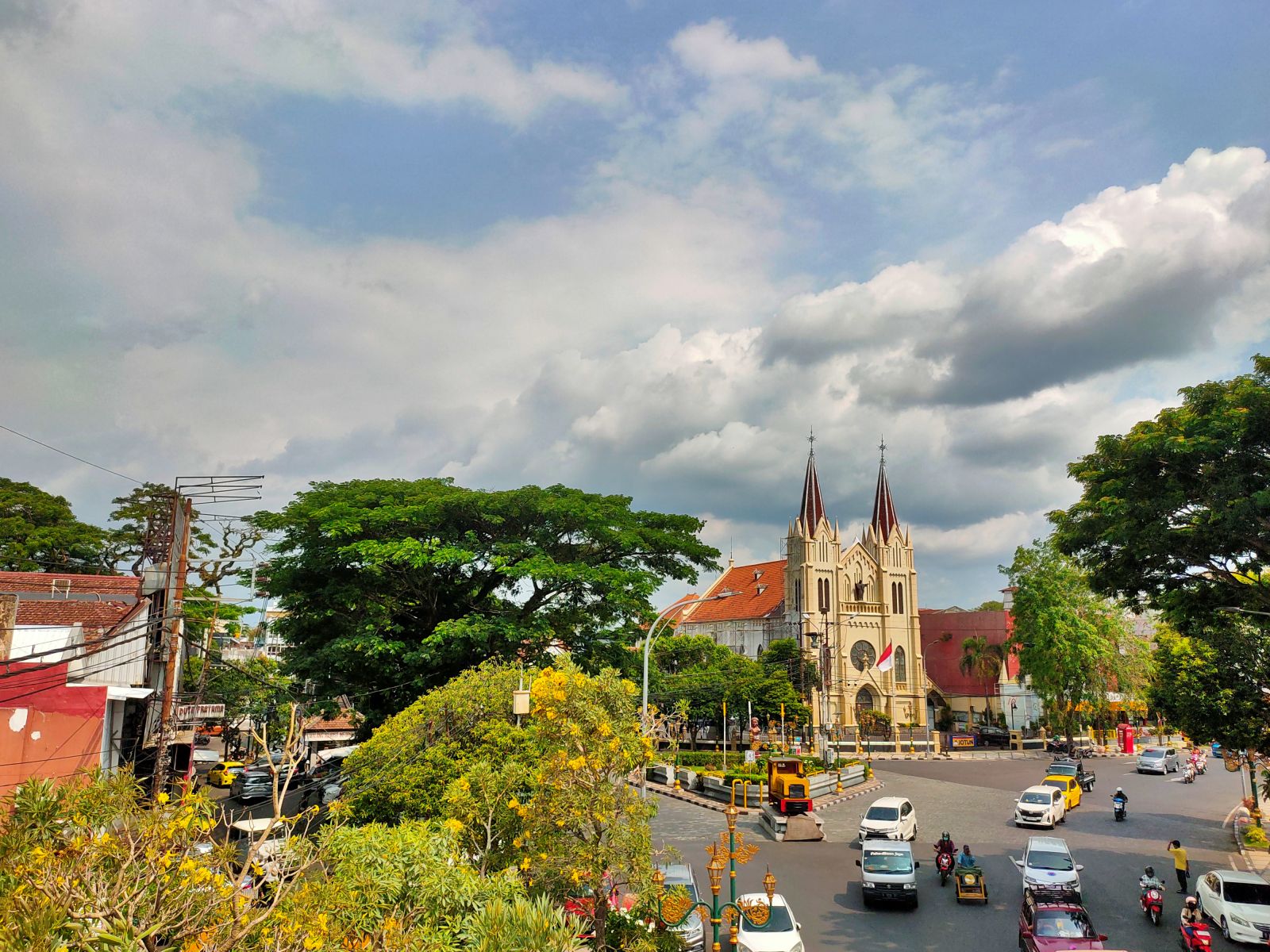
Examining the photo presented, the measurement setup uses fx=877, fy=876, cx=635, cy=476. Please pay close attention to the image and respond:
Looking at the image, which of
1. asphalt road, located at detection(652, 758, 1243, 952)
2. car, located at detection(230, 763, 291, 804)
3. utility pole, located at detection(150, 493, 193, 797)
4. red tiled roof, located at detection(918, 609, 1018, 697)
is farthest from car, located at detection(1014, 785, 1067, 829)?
red tiled roof, located at detection(918, 609, 1018, 697)

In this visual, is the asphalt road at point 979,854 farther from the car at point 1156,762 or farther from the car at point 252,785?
the car at point 252,785

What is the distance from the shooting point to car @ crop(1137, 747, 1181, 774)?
155 ft

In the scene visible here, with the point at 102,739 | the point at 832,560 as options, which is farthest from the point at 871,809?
the point at 832,560

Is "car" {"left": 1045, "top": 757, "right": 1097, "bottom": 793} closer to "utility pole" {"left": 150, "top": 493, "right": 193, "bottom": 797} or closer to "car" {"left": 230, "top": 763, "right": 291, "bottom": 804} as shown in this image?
"car" {"left": 230, "top": 763, "right": 291, "bottom": 804}

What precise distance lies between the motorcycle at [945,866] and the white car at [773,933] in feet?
20.5

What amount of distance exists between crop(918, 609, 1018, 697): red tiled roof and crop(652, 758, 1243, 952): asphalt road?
1287 inches

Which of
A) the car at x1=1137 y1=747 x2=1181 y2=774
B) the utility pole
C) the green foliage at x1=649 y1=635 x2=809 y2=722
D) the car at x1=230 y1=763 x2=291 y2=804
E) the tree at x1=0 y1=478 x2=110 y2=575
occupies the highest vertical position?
the tree at x1=0 y1=478 x2=110 y2=575

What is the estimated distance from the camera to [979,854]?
80.1 ft

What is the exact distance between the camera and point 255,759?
149ft

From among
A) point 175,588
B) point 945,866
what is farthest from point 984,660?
point 175,588

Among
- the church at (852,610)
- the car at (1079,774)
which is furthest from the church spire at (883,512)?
the car at (1079,774)

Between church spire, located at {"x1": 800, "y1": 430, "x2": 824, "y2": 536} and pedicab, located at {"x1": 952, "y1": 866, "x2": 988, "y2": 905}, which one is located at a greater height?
church spire, located at {"x1": 800, "y1": 430, "x2": 824, "y2": 536}

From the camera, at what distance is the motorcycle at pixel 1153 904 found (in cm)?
1769

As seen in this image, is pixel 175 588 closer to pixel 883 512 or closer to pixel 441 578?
pixel 441 578
